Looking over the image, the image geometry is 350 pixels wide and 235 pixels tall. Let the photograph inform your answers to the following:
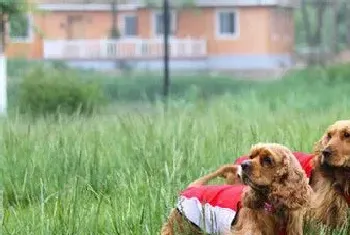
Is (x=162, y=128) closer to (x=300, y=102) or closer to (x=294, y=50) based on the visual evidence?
(x=300, y=102)

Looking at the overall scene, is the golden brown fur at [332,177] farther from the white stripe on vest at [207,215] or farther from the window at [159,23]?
the window at [159,23]

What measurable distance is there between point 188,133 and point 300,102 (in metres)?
6.56

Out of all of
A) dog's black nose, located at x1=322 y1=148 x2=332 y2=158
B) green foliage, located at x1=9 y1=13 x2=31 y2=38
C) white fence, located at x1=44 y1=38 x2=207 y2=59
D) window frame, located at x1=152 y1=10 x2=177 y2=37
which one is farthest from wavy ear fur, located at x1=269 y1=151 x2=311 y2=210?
window frame, located at x1=152 y1=10 x2=177 y2=37

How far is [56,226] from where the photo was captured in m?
4.96

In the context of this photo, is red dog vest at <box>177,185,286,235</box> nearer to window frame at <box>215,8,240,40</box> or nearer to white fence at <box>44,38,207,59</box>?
white fence at <box>44,38,207,59</box>

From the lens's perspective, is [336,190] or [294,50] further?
[294,50]

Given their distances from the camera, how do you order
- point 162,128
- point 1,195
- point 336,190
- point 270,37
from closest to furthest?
point 336,190 → point 1,195 → point 162,128 → point 270,37

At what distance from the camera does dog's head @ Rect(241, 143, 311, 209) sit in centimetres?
Answer: 452

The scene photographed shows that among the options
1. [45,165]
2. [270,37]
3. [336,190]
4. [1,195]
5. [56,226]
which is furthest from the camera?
[270,37]

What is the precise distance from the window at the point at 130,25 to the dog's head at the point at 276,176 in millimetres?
19068

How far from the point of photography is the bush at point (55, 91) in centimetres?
1489

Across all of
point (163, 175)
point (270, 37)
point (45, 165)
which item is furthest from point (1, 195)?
point (270, 37)

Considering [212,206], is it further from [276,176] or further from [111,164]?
[111,164]

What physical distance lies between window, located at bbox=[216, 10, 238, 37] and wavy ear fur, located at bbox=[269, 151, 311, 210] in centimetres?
1797
